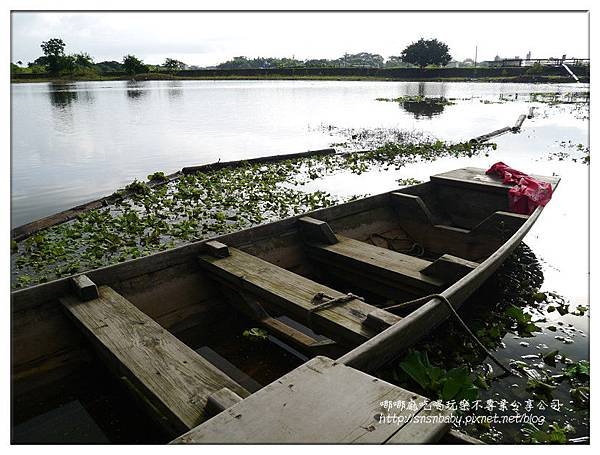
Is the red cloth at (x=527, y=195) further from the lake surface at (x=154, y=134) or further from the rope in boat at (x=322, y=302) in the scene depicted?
the lake surface at (x=154, y=134)

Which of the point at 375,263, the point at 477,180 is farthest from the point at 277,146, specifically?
the point at 375,263

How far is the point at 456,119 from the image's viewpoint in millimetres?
26203

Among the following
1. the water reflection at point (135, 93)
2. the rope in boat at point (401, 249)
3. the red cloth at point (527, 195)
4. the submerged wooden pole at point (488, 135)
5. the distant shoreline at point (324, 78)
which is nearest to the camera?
the rope in boat at point (401, 249)

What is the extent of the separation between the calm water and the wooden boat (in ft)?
5.23

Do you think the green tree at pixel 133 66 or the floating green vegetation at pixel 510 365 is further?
the green tree at pixel 133 66

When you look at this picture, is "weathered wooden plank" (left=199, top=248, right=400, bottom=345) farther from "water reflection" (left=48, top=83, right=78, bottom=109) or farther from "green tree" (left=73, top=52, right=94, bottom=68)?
"green tree" (left=73, top=52, right=94, bottom=68)

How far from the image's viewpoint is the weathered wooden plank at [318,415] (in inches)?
83.7

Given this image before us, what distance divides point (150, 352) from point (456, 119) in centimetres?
2634

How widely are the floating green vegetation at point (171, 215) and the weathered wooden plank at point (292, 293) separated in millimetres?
2601

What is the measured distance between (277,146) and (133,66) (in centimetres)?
7984

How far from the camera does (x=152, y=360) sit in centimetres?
296

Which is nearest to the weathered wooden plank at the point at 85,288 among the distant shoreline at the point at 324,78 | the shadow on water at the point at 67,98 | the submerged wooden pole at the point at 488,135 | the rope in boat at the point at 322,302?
the rope in boat at the point at 322,302

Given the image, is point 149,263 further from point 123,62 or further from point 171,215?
point 123,62

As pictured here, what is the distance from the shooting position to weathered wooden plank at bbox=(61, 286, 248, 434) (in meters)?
2.57
